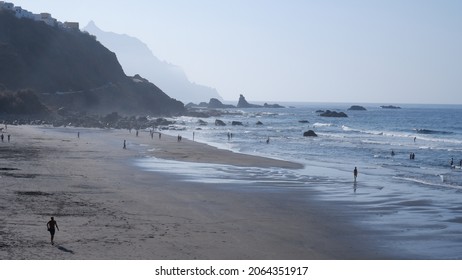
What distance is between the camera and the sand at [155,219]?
17.4m

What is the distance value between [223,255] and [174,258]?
167 cm

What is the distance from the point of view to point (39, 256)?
52.0 ft

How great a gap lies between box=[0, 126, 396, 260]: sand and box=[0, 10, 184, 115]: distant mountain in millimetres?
74024

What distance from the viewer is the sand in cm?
1742

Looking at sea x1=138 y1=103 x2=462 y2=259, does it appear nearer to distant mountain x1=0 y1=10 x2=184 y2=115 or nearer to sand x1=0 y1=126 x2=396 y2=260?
sand x1=0 y1=126 x2=396 y2=260

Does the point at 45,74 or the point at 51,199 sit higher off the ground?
the point at 45,74

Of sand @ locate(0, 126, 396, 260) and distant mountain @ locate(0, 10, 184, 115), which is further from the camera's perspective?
distant mountain @ locate(0, 10, 184, 115)

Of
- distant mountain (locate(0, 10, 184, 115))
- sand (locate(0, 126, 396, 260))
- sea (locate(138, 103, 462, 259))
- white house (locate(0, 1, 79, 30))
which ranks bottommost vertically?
sand (locate(0, 126, 396, 260))

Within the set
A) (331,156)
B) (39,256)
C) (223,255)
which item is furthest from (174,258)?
(331,156)

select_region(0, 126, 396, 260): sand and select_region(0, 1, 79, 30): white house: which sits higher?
select_region(0, 1, 79, 30): white house

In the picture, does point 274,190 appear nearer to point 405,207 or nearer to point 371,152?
point 405,207

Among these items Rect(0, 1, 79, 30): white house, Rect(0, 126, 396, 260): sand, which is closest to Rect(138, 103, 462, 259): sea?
Rect(0, 126, 396, 260): sand

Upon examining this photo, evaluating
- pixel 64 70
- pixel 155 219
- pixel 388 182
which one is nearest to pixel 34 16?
pixel 64 70

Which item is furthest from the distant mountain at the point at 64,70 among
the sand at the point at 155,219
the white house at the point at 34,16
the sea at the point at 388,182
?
the sand at the point at 155,219
